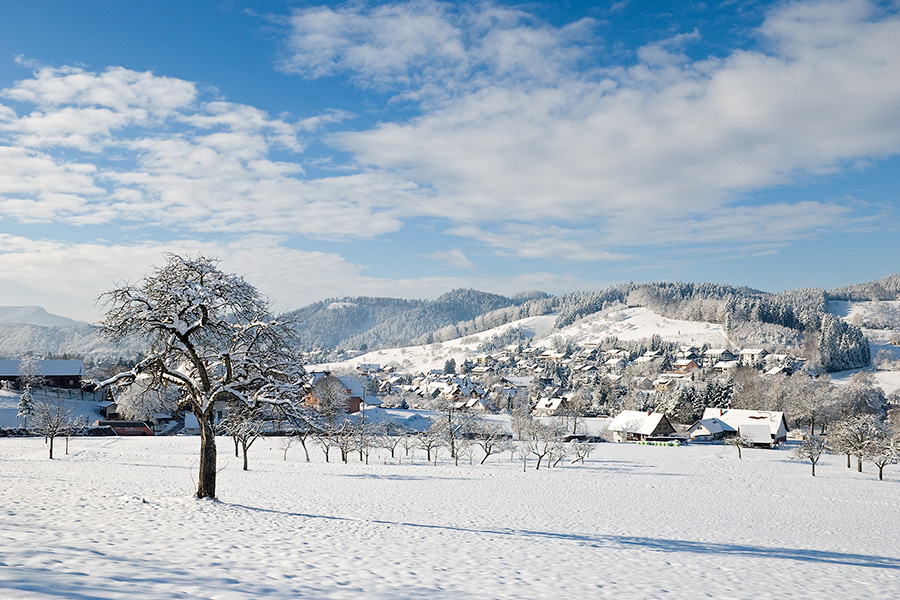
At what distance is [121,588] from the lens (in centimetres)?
692

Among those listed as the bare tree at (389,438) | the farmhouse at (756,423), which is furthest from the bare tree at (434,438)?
the farmhouse at (756,423)

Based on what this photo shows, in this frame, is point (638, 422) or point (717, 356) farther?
point (717, 356)

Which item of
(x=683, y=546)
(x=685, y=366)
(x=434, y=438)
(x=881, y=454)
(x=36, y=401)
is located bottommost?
(x=881, y=454)

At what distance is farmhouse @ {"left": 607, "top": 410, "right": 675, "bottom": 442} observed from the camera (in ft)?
257

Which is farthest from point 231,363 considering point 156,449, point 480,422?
point 480,422

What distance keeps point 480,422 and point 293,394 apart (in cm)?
5380

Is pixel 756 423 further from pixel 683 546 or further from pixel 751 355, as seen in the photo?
pixel 751 355

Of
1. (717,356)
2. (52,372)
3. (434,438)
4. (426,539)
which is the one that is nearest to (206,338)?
(426,539)

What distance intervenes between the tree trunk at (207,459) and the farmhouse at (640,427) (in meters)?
73.9

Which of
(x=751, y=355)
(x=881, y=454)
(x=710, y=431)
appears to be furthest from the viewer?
(x=751, y=355)

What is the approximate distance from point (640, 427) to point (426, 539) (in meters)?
73.8

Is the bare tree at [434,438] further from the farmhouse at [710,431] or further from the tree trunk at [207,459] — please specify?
the farmhouse at [710,431]

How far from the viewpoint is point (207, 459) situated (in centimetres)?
1667

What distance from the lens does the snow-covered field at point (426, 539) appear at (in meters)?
8.27
